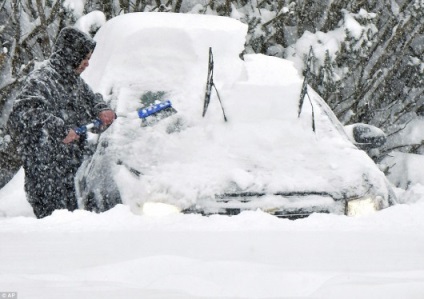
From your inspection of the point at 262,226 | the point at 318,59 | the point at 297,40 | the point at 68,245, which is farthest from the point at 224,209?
the point at 297,40

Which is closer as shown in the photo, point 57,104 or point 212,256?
point 212,256

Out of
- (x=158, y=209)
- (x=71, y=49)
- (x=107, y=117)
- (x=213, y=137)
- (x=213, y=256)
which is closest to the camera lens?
(x=213, y=256)

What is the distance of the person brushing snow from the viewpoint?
4.72 metres

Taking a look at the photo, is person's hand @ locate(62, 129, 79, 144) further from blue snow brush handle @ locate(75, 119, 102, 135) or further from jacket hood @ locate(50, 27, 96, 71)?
jacket hood @ locate(50, 27, 96, 71)

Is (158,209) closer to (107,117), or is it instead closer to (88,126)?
(107,117)

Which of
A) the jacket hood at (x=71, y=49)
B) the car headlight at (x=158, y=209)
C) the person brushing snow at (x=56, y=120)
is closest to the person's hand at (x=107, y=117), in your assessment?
the person brushing snow at (x=56, y=120)

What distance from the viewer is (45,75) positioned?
16.3ft

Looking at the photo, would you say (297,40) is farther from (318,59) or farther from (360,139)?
(360,139)

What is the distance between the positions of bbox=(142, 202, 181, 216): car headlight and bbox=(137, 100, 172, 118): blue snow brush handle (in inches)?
39.9

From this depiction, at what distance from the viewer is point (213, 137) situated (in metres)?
4.62

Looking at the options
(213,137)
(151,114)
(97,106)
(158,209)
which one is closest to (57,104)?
(97,106)

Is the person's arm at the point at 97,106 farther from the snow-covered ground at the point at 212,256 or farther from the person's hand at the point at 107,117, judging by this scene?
the snow-covered ground at the point at 212,256

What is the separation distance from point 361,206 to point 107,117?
1.82 metres

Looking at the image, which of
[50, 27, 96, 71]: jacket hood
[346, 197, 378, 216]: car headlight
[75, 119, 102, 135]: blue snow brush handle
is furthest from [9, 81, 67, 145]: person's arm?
[346, 197, 378, 216]: car headlight
